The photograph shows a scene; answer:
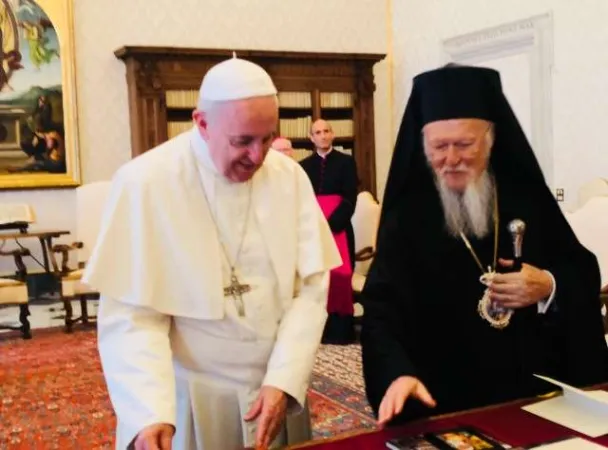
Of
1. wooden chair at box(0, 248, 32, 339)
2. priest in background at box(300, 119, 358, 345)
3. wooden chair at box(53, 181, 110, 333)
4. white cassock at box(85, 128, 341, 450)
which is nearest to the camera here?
white cassock at box(85, 128, 341, 450)

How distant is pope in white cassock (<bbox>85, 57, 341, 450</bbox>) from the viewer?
1823 millimetres

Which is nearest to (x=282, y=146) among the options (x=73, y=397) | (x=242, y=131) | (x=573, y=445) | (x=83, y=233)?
(x=83, y=233)

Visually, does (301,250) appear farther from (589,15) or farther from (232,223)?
(589,15)

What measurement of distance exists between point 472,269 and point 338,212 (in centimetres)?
378

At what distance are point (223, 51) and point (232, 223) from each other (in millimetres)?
6699

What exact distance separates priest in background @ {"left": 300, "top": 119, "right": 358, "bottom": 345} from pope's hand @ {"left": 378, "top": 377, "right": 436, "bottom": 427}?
3861mm

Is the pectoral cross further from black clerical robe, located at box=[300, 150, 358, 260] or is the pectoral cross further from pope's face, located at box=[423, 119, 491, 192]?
black clerical robe, located at box=[300, 150, 358, 260]

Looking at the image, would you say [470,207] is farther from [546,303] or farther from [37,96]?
[37,96]

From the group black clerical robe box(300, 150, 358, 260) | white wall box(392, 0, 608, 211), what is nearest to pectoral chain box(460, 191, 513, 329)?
black clerical robe box(300, 150, 358, 260)

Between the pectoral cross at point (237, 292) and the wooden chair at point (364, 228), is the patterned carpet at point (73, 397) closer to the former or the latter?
the wooden chair at point (364, 228)

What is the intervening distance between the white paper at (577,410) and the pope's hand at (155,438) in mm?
817

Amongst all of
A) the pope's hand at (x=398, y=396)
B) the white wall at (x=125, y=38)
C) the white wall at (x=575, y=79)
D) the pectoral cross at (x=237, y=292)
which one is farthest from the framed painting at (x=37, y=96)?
the pope's hand at (x=398, y=396)

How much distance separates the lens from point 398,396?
1817mm

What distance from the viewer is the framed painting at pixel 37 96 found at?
8.02 m
